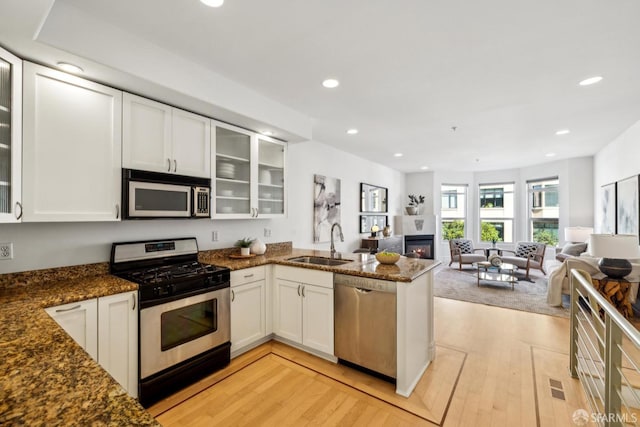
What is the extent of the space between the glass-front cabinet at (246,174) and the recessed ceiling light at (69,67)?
1.08 m

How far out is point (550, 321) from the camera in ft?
12.2

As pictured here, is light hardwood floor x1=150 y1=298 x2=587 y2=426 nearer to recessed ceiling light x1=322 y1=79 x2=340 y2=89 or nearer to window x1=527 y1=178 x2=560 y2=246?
recessed ceiling light x1=322 y1=79 x2=340 y2=89

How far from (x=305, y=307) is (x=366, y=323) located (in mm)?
647

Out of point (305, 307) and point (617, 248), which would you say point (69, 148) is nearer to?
point (305, 307)

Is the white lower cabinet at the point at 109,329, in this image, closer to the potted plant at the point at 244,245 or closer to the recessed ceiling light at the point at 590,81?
the potted plant at the point at 244,245

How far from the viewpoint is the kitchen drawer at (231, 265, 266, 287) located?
2672mm

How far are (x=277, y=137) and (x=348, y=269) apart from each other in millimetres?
1899

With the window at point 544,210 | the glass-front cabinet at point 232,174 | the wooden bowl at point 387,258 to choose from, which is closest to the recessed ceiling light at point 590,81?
the wooden bowl at point 387,258

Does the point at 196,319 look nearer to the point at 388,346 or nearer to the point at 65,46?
the point at 388,346

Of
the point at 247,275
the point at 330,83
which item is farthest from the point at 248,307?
the point at 330,83

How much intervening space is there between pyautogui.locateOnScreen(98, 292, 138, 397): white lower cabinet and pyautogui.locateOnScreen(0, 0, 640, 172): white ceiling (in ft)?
5.30

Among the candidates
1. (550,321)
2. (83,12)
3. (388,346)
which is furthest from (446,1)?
(550,321)

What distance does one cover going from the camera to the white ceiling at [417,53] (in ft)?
5.90

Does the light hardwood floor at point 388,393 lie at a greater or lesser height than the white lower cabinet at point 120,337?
lesser
